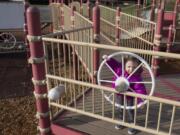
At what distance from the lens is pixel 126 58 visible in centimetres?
379

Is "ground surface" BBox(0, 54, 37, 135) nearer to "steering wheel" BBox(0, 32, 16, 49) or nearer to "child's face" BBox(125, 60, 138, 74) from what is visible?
"steering wheel" BBox(0, 32, 16, 49)

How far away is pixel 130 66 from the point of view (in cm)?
360

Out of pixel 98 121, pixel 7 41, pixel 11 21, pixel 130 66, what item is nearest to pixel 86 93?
pixel 98 121

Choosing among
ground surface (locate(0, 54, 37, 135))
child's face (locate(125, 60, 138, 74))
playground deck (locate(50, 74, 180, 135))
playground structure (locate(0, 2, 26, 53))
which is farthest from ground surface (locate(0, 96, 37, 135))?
playground structure (locate(0, 2, 26, 53))

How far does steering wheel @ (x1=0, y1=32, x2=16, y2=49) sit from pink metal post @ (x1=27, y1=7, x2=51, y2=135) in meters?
7.42

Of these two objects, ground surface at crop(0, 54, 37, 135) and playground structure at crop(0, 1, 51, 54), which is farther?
playground structure at crop(0, 1, 51, 54)

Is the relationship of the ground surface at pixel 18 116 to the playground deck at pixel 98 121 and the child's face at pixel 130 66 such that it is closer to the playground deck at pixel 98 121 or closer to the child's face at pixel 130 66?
the playground deck at pixel 98 121

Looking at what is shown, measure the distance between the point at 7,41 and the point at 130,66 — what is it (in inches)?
328

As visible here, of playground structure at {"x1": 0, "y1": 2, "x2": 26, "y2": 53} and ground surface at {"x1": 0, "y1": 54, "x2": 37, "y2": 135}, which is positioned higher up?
playground structure at {"x1": 0, "y1": 2, "x2": 26, "y2": 53}

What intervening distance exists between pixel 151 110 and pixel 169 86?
4.50 feet

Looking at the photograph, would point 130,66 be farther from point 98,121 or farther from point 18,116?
point 18,116

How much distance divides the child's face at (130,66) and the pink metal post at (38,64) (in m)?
1.15

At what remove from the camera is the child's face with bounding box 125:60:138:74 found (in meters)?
3.58

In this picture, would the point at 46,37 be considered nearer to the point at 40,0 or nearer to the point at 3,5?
the point at 3,5
